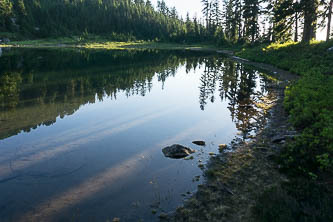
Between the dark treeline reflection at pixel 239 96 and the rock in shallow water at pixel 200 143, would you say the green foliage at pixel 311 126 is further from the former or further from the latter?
the rock in shallow water at pixel 200 143

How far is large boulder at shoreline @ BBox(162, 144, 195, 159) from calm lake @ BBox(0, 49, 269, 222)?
0.78 feet

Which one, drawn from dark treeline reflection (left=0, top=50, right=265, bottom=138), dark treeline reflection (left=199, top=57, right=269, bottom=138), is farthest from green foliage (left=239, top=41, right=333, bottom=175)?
→ dark treeline reflection (left=0, top=50, right=265, bottom=138)

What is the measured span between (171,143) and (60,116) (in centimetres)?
640

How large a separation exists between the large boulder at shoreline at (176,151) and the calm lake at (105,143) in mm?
237

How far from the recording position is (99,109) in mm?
14773

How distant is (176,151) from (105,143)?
2930 mm

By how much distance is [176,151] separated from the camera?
8.92m

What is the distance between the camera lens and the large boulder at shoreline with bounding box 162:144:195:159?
8791 mm

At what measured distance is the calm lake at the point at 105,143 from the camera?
6.27 m

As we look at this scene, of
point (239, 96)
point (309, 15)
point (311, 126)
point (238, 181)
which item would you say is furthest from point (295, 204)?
point (309, 15)

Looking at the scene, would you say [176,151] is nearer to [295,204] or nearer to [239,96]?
[295,204]

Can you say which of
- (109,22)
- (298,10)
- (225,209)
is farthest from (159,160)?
(109,22)

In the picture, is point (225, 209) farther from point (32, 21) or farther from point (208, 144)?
point (32, 21)

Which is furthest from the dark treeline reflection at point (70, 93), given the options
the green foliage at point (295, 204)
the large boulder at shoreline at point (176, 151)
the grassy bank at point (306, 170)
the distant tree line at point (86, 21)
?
the distant tree line at point (86, 21)
